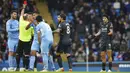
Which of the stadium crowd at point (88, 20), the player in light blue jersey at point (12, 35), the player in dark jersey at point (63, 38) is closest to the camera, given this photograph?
the player in dark jersey at point (63, 38)

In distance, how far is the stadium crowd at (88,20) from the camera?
30984mm

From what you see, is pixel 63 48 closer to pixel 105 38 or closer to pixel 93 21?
pixel 105 38

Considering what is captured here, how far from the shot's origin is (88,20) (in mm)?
33406

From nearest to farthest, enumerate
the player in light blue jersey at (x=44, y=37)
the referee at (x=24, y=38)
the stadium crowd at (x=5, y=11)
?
the player in light blue jersey at (x=44, y=37), the referee at (x=24, y=38), the stadium crowd at (x=5, y=11)

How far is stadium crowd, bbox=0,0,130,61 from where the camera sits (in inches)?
1220

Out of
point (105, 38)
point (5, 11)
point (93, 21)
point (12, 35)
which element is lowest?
point (105, 38)

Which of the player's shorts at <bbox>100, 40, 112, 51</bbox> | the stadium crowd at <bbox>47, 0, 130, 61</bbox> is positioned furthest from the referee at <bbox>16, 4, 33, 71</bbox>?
the stadium crowd at <bbox>47, 0, 130, 61</bbox>

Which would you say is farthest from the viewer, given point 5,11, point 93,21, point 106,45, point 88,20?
point 5,11

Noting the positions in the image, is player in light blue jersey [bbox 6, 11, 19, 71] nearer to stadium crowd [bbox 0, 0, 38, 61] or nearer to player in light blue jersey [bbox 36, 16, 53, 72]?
player in light blue jersey [bbox 36, 16, 53, 72]

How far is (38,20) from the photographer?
71.3 ft

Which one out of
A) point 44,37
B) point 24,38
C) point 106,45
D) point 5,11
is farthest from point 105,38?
point 5,11

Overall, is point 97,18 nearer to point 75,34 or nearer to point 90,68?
point 75,34

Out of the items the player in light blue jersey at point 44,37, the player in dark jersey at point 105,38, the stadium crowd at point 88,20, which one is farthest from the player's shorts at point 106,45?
the stadium crowd at point 88,20

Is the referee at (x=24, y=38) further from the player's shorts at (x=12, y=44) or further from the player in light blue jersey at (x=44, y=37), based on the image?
the player in light blue jersey at (x=44, y=37)
